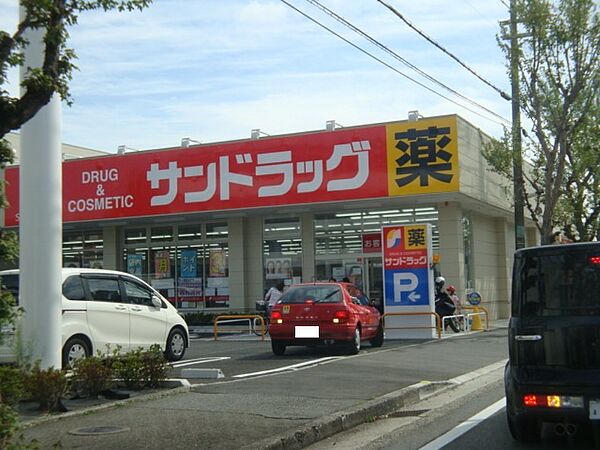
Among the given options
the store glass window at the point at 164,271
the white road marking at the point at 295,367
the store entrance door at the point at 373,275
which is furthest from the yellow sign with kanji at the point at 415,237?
the store glass window at the point at 164,271

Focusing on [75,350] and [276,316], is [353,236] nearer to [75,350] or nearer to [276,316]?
[276,316]

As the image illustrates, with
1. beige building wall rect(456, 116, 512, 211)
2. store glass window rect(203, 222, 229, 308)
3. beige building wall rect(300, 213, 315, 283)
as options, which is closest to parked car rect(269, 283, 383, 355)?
beige building wall rect(456, 116, 512, 211)

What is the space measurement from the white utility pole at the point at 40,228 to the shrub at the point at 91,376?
1.48 ft

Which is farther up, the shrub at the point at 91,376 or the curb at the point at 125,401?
the shrub at the point at 91,376

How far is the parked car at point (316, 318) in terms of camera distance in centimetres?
1526

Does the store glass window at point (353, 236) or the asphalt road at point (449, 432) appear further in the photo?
the store glass window at point (353, 236)

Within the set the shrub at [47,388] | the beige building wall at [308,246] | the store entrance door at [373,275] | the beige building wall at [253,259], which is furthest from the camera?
the beige building wall at [253,259]

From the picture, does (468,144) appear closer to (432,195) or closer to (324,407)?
(432,195)

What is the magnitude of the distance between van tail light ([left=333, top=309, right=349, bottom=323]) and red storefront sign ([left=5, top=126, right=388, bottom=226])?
8831 millimetres

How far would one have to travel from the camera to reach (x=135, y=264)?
29844 millimetres

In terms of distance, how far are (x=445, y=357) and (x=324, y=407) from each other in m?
6.88

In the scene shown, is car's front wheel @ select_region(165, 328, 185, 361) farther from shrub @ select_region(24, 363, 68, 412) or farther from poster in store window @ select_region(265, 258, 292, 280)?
poster in store window @ select_region(265, 258, 292, 280)

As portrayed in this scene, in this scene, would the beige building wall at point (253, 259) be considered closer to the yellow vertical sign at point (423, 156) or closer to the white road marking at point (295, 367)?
the yellow vertical sign at point (423, 156)

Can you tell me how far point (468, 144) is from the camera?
24.5m
